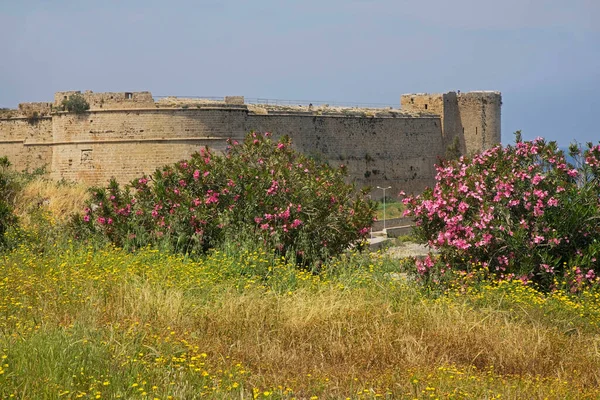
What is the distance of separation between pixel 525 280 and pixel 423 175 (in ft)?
93.2

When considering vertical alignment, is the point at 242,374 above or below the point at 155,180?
below

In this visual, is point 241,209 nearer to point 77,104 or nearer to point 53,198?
point 53,198

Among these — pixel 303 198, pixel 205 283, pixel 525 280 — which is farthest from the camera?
pixel 303 198

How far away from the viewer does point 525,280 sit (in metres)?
7.49

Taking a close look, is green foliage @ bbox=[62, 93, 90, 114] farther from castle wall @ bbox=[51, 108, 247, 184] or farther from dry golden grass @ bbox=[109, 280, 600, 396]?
dry golden grass @ bbox=[109, 280, 600, 396]

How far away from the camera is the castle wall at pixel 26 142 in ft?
94.3

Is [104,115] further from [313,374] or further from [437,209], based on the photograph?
[313,374]

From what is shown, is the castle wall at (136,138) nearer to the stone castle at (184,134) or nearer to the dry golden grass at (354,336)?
the stone castle at (184,134)

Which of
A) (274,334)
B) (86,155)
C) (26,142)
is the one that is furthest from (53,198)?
(274,334)

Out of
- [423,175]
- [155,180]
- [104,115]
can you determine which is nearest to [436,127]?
[423,175]

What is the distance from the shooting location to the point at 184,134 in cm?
2673

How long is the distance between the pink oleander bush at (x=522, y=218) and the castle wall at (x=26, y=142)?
22.2 metres

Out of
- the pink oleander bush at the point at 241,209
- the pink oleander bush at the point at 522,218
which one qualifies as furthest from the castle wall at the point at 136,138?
the pink oleander bush at the point at 522,218

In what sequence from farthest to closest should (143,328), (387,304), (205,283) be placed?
(205,283) → (387,304) → (143,328)
